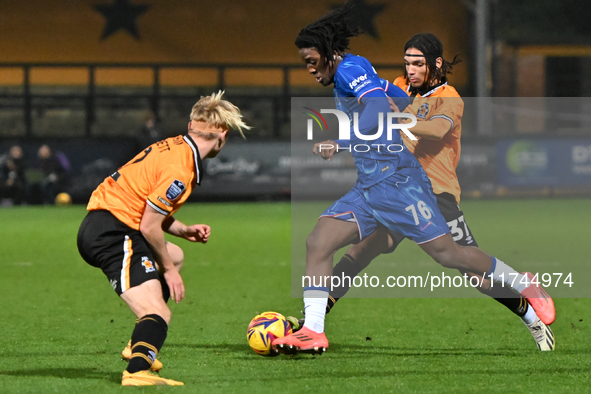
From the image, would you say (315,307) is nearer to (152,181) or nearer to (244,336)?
(244,336)

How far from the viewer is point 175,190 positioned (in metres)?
4.88

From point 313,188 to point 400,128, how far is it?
14649 mm

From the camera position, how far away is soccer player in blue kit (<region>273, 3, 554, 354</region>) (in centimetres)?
556

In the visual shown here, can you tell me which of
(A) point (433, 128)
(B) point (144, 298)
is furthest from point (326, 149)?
(B) point (144, 298)

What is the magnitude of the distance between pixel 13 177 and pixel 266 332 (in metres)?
16.4

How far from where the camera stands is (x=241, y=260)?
11305 mm

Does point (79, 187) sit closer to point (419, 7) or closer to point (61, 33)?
point (61, 33)

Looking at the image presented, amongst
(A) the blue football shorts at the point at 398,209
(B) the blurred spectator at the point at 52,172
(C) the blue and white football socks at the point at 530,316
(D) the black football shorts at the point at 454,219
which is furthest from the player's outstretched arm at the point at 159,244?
(B) the blurred spectator at the point at 52,172

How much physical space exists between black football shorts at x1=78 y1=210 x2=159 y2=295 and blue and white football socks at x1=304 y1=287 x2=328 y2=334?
1.08 metres

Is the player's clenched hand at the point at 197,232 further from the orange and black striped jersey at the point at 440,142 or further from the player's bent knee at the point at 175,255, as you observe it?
the orange and black striped jersey at the point at 440,142

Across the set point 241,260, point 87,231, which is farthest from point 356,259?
point 241,260

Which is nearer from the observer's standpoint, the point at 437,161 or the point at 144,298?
the point at 144,298

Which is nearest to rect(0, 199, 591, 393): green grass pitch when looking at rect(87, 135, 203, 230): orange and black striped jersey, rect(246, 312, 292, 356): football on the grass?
rect(246, 312, 292, 356): football on the grass

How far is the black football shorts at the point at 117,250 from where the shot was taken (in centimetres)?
489
